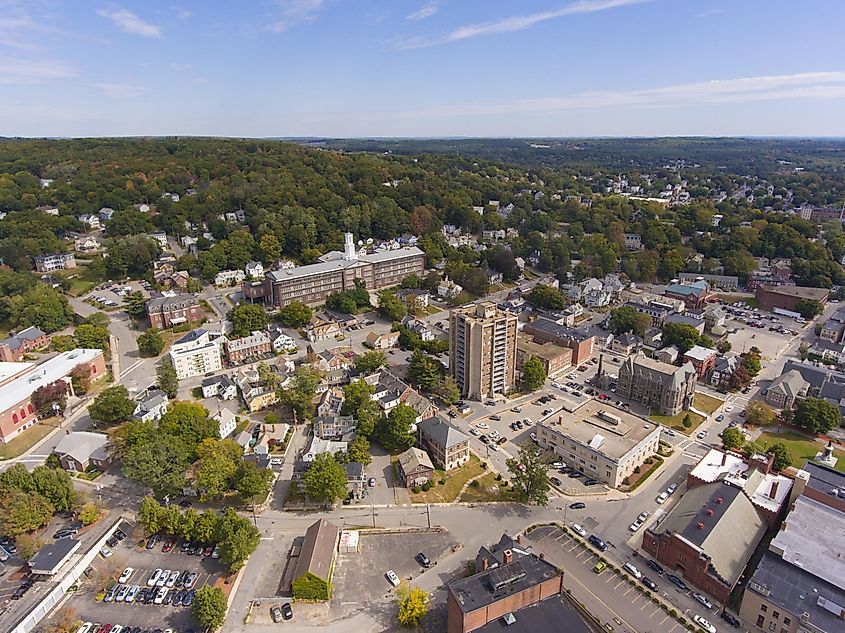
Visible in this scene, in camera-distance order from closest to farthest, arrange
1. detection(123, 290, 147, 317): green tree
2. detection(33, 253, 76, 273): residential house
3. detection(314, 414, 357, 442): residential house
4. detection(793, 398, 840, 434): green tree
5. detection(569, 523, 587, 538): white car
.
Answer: detection(569, 523, 587, 538): white car → detection(314, 414, 357, 442): residential house → detection(793, 398, 840, 434): green tree → detection(123, 290, 147, 317): green tree → detection(33, 253, 76, 273): residential house

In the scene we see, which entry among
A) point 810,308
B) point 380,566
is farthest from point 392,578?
point 810,308

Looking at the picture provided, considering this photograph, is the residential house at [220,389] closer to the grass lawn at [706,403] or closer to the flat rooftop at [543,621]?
the flat rooftop at [543,621]

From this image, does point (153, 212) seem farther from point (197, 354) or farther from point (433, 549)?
point (433, 549)

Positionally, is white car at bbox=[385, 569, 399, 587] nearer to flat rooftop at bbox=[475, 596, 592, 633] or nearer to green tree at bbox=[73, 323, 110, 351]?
flat rooftop at bbox=[475, 596, 592, 633]

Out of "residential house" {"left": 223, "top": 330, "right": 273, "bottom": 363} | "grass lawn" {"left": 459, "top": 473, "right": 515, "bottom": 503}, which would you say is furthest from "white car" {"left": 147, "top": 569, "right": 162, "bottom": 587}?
"residential house" {"left": 223, "top": 330, "right": 273, "bottom": 363}

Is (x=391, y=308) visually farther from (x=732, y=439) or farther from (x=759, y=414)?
(x=759, y=414)

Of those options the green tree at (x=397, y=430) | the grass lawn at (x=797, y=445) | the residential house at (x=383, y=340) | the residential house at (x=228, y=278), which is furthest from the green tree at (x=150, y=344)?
the grass lawn at (x=797, y=445)
